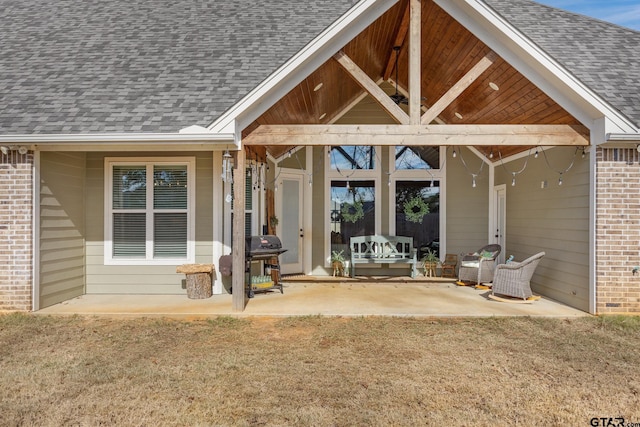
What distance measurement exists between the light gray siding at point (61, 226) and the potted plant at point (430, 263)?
698cm

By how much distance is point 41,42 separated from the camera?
23.7ft

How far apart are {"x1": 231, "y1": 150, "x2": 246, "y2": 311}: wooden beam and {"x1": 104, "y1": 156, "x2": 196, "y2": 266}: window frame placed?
5.50 ft

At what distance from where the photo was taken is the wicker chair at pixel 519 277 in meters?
6.29

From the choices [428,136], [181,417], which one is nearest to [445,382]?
[181,417]

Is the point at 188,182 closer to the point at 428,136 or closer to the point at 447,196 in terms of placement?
the point at 428,136

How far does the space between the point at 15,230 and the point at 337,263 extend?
19.4 feet

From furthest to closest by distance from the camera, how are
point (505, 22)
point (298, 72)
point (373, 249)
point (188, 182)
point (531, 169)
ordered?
point (373, 249)
point (531, 169)
point (188, 182)
point (298, 72)
point (505, 22)

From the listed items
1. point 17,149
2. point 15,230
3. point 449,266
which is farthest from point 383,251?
point 17,149

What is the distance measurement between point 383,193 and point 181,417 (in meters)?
6.98

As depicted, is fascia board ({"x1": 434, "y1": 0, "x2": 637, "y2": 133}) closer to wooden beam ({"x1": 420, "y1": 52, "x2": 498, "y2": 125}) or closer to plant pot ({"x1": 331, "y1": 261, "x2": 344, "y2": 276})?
wooden beam ({"x1": 420, "y1": 52, "x2": 498, "y2": 125})

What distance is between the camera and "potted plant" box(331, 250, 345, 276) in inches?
347

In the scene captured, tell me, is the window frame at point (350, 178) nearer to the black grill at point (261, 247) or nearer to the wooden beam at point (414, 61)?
the black grill at point (261, 247)

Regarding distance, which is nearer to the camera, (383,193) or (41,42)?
(41,42)

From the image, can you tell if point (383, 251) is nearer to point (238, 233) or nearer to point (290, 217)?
point (290, 217)
